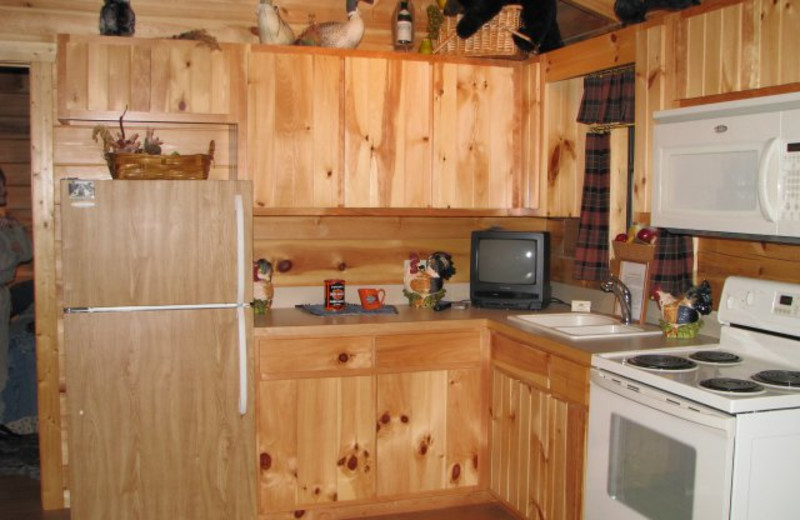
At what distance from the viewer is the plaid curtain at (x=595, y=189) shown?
3.31 metres

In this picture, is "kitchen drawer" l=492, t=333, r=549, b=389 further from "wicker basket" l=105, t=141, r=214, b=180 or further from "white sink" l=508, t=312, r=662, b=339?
"wicker basket" l=105, t=141, r=214, b=180

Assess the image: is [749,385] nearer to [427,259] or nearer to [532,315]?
[532,315]

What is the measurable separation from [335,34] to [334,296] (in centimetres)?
117

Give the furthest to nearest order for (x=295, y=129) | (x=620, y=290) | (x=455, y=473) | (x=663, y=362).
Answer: (x=455, y=473), (x=295, y=129), (x=620, y=290), (x=663, y=362)

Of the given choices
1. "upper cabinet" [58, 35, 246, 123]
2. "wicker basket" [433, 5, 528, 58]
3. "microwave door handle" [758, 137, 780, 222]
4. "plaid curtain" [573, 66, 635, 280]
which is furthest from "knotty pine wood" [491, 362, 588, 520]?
"upper cabinet" [58, 35, 246, 123]

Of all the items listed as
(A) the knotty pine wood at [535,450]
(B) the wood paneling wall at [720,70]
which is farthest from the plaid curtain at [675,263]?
(A) the knotty pine wood at [535,450]

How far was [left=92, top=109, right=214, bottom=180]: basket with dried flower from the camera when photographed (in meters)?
3.03

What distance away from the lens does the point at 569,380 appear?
9.25 feet

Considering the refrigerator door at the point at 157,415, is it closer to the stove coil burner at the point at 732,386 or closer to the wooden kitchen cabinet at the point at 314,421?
the wooden kitchen cabinet at the point at 314,421

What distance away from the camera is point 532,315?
350cm

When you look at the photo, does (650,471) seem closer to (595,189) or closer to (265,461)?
(595,189)

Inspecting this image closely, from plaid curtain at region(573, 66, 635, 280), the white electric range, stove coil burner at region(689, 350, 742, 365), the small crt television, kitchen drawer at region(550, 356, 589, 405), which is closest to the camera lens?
the white electric range

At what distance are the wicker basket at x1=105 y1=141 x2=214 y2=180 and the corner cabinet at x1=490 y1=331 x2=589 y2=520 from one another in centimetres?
145

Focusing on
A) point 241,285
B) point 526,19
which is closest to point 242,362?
point 241,285
